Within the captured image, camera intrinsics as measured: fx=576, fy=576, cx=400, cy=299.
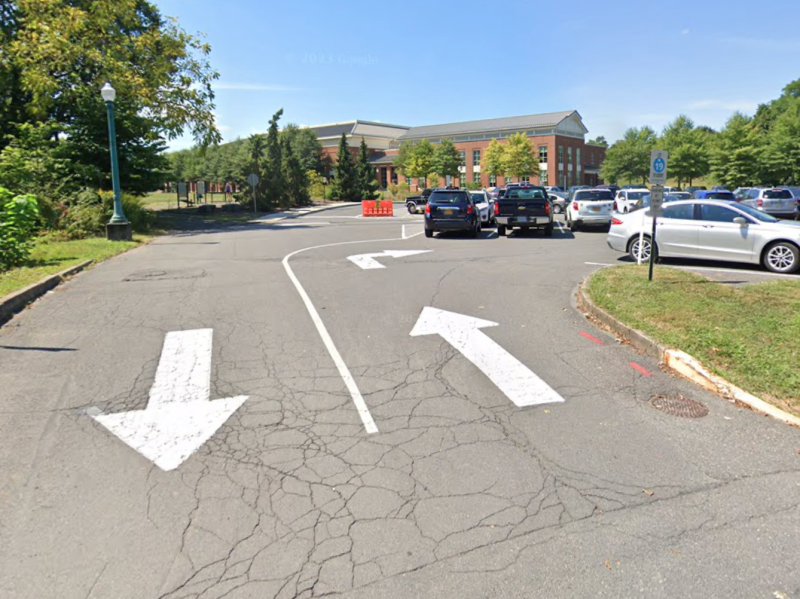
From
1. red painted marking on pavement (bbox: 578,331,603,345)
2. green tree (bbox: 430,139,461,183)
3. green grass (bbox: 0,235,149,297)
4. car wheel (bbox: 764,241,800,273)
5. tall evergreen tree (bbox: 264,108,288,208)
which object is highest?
green tree (bbox: 430,139,461,183)

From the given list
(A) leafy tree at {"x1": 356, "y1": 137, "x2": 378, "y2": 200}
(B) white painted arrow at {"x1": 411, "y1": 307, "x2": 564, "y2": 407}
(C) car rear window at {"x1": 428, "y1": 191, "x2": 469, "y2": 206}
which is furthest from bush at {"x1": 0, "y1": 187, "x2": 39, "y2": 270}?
(A) leafy tree at {"x1": 356, "y1": 137, "x2": 378, "y2": 200}

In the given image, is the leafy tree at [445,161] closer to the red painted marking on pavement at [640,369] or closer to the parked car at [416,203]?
the parked car at [416,203]

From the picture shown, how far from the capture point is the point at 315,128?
109062mm

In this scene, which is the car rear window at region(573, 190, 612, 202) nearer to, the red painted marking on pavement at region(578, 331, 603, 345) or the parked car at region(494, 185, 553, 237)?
the parked car at region(494, 185, 553, 237)

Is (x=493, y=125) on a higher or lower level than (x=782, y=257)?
higher

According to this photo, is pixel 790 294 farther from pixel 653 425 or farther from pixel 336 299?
pixel 336 299

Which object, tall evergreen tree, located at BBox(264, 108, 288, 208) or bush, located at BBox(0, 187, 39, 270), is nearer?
bush, located at BBox(0, 187, 39, 270)

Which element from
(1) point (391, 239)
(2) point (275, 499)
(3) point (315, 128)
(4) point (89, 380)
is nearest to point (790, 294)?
(2) point (275, 499)

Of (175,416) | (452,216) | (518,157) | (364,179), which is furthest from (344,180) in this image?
(175,416)

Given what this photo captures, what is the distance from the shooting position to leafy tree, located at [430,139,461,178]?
8162 cm

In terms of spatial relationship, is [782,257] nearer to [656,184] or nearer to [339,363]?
[656,184]

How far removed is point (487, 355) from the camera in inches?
265

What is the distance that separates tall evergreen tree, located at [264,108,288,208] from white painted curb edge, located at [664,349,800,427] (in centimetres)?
4066

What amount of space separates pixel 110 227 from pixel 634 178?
82.2m
